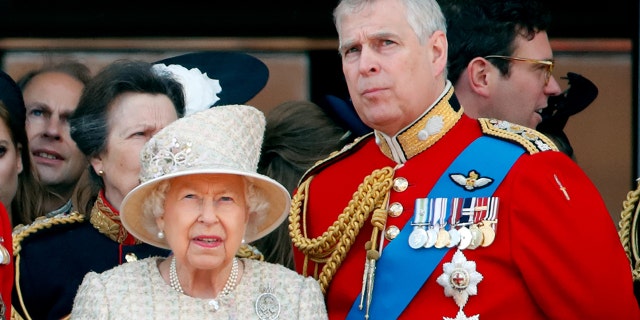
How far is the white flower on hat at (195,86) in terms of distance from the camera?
14.9 ft

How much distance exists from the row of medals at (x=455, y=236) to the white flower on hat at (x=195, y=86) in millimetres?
993

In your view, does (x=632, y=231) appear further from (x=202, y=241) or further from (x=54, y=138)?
(x=54, y=138)

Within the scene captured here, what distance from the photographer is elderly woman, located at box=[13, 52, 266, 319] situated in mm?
4215

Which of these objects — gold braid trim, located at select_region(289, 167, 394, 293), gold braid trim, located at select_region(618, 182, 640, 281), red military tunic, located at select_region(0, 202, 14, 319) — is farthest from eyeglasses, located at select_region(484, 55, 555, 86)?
red military tunic, located at select_region(0, 202, 14, 319)

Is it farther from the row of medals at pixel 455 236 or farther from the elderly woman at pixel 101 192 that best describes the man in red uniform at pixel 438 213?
the elderly woman at pixel 101 192

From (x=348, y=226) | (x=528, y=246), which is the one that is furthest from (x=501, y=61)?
(x=528, y=246)

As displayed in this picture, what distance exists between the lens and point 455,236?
3762mm

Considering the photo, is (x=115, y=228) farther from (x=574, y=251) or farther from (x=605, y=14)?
(x=605, y=14)

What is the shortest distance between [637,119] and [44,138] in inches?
78.6

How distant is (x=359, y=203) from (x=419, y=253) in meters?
0.23

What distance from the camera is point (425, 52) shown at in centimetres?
389

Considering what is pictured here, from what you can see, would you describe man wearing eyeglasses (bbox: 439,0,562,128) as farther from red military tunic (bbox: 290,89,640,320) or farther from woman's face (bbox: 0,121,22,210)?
woman's face (bbox: 0,121,22,210)

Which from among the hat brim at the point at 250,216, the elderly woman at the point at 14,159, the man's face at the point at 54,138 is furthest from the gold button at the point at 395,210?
the man's face at the point at 54,138

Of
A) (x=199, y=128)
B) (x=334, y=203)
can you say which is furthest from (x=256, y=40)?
(x=199, y=128)
